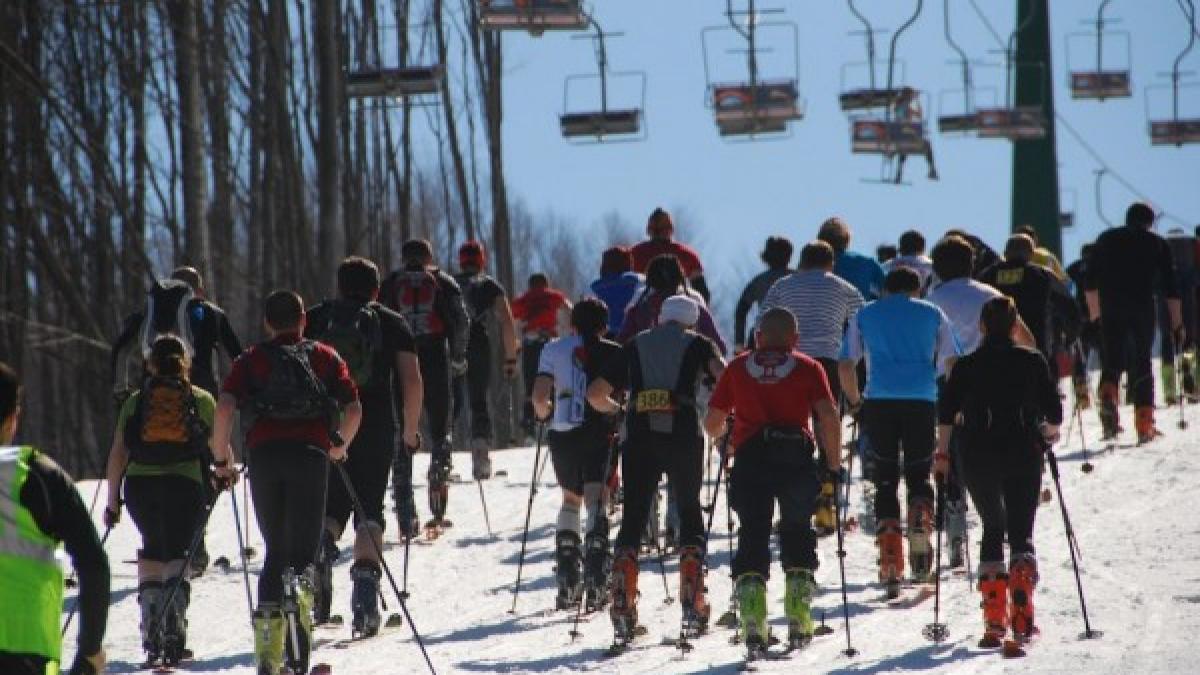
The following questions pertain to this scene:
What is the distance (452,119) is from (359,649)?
3220 centimetres

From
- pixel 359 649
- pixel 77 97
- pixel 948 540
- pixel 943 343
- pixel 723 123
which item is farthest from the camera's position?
pixel 77 97

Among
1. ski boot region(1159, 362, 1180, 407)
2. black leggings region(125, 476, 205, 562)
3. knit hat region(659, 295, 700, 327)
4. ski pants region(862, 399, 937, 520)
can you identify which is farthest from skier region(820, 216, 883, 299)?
ski boot region(1159, 362, 1180, 407)

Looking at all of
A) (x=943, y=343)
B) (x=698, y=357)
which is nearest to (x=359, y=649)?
(x=698, y=357)

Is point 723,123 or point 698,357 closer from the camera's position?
point 698,357

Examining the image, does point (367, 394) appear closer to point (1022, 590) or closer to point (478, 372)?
point (1022, 590)

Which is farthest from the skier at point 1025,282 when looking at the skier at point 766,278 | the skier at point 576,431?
the skier at point 576,431

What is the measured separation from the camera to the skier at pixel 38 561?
6.58m

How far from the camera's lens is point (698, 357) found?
12.4m

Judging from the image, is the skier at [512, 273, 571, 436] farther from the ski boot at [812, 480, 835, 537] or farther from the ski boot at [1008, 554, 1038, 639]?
the ski boot at [1008, 554, 1038, 639]

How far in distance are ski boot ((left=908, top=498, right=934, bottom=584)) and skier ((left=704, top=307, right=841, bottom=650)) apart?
2267 millimetres

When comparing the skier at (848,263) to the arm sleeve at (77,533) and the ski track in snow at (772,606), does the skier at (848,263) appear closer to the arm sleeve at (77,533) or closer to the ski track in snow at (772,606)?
the ski track in snow at (772,606)

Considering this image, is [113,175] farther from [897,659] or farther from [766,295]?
[897,659]

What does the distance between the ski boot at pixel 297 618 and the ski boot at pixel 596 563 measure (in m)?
2.63

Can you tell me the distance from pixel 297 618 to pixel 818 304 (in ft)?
16.7
